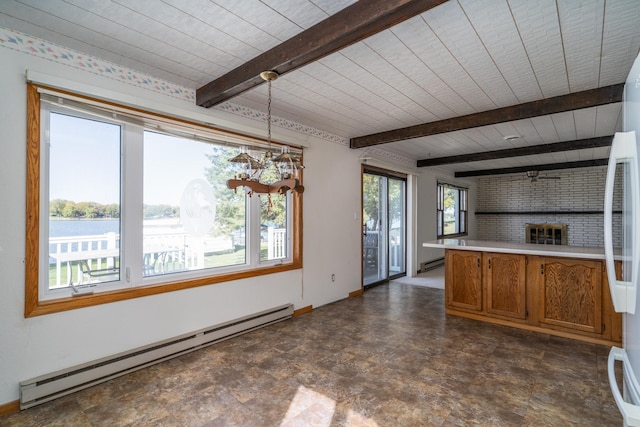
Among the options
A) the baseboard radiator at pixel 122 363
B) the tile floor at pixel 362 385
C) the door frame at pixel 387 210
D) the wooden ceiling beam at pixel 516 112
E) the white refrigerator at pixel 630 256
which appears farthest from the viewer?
the door frame at pixel 387 210

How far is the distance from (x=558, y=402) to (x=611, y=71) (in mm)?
2638

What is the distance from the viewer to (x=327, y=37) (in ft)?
5.96

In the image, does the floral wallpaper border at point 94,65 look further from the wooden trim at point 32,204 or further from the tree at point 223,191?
the tree at point 223,191

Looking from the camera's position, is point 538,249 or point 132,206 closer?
point 132,206

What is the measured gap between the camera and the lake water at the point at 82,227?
2289mm

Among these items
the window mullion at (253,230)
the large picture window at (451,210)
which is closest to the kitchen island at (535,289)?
the window mullion at (253,230)

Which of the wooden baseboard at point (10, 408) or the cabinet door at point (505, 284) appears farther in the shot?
the cabinet door at point (505, 284)

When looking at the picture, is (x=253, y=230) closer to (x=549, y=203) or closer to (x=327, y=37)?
(x=327, y=37)

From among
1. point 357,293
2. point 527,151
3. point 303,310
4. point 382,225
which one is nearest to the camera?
point 303,310

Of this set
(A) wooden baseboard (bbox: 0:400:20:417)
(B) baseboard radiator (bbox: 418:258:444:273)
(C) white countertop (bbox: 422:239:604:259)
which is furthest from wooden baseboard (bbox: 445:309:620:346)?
(A) wooden baseboard (bbox: 0:400:20:417)

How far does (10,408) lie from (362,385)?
2.40 meters

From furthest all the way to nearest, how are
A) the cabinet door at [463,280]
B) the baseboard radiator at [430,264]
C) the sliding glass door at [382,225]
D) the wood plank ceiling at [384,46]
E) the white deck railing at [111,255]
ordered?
the baseboard radiator at [430,264] → the sliding glass door at [382,225] → the cabinet door at [463,280] → the white deck railing at [111,255] → the wood plank ceiling at [384,46]

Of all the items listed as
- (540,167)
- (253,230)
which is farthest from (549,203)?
(253,230)

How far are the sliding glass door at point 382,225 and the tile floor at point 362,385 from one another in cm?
222
